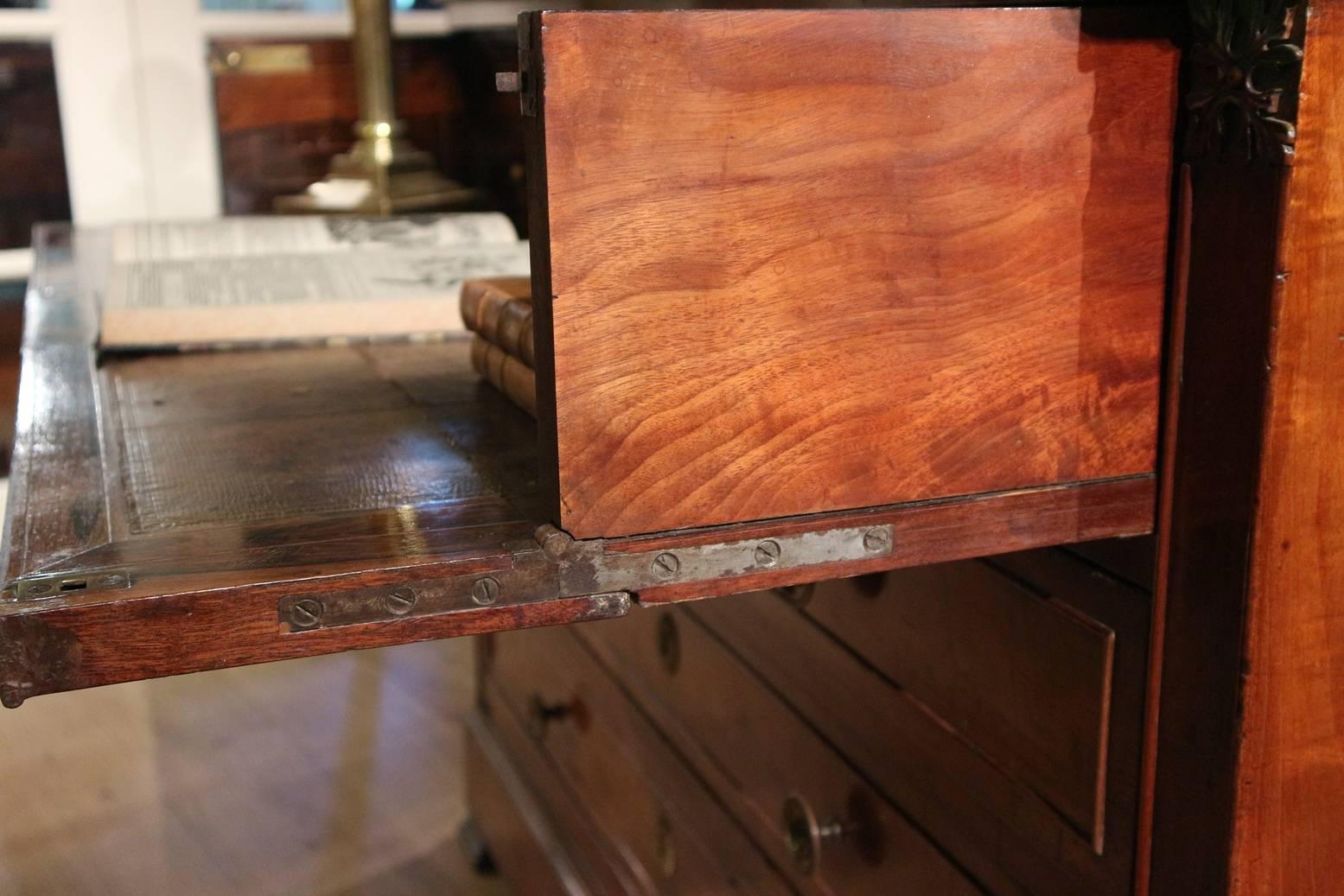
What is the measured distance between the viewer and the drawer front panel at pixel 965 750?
0.75 m

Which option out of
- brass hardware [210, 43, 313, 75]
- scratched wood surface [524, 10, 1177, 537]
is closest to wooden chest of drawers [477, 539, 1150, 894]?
scratched wood surface [524, 10, 1177, 537]

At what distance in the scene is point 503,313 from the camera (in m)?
0.85

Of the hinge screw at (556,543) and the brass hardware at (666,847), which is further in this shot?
the brass hardware at (666,847)

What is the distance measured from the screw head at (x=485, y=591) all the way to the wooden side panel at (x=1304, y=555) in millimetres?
363

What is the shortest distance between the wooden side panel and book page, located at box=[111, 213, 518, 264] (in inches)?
34.5

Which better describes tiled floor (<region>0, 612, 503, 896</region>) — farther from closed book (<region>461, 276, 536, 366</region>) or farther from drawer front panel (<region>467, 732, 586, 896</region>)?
closed book (<region>461, 276, 536, 366</region>)

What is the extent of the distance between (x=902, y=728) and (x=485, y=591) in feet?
1.40

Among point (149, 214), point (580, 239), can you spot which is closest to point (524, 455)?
point (580, 239)

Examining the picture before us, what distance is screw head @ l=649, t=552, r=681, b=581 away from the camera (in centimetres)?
62

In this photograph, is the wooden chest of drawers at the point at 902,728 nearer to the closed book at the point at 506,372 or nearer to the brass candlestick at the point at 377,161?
the closed book at the point at 506,372

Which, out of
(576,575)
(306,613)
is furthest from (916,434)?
(306,613)

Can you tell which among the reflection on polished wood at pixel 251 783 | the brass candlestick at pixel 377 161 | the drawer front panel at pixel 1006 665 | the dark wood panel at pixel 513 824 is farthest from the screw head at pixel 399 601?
the brass candlestick at pixel 377 161

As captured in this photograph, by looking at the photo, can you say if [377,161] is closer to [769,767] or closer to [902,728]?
[769,767]

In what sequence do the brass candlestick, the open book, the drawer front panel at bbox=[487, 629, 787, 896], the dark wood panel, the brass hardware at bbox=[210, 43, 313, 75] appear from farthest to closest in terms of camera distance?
the brass hardware at bbox=[210, 43, 313, 75], the brass candlestick, the dark wood panel, the drawer front panel at bbox=[487, 629, 787, 896], the open book
